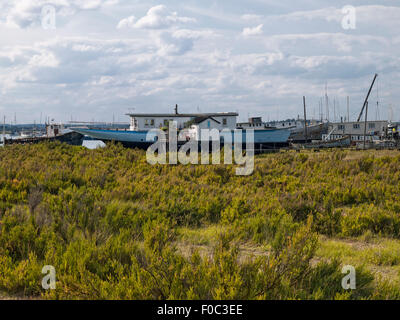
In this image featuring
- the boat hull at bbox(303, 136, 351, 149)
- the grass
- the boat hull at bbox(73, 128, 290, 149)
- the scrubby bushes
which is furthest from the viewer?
the boat hull at bbox(303, 136, 351, 149)

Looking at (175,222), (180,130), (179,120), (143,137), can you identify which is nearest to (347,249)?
(175,222)

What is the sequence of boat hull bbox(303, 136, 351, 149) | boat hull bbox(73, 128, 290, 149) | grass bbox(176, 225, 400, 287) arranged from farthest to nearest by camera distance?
1. boat hull bbox(303, 136, 351, 149)
2. boat hull bbox(73, 128, 290, 149)
3. grass bbox(176, 225, 400, 287)

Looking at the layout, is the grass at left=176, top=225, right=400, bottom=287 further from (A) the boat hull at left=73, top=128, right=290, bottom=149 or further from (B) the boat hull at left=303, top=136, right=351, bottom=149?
(B) the boat hull at left=303, top=136, right=351, bottom=149

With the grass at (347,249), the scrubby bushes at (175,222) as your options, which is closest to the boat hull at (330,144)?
the scrubby bushes at (175,222)

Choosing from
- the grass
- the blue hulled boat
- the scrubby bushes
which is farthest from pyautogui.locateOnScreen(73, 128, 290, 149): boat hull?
the grass

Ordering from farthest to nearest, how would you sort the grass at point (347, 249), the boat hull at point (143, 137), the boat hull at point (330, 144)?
1. the boat hull at point (330, 144)
2. the boat hull at point (143, 137)
3. the grass at point (347, 249)

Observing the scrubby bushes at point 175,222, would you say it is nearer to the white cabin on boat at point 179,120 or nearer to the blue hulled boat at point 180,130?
the blue hulled boat at point 180,130

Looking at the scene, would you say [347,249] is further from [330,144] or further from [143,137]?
[330,144]

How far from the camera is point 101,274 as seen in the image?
214 inches

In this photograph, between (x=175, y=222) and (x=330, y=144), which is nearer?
(x=175, y=222)

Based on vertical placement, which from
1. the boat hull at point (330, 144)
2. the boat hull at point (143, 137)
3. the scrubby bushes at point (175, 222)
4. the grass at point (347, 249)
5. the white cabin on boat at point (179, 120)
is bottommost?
the grass at point (347, 249)

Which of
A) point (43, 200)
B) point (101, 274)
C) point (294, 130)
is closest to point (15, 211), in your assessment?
point (43, 200)

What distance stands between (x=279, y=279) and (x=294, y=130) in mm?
67713

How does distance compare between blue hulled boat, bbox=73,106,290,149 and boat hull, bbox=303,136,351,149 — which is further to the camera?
boat hull, bbox=303,136,351,149
